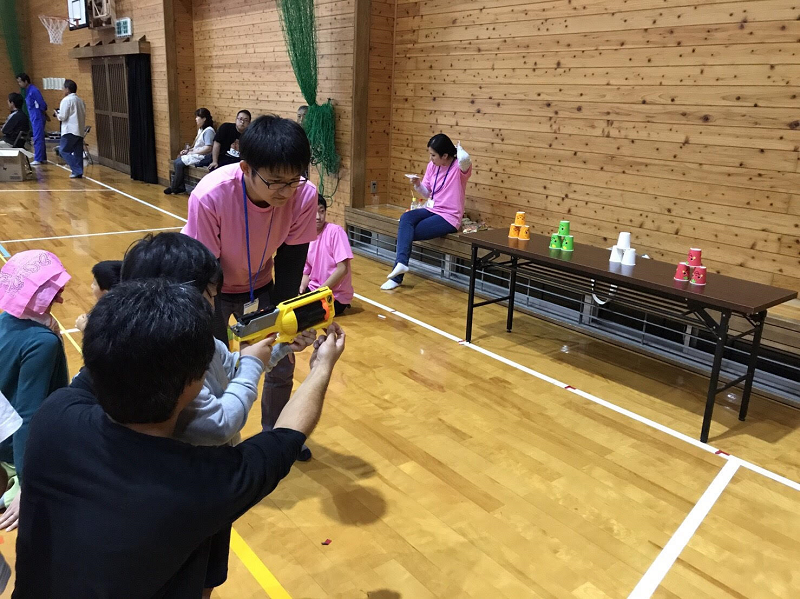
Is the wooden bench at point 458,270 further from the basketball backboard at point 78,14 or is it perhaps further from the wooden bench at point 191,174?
the basketball backboard at point 78,14

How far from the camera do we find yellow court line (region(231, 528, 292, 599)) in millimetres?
1918

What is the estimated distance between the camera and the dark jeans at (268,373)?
222cm

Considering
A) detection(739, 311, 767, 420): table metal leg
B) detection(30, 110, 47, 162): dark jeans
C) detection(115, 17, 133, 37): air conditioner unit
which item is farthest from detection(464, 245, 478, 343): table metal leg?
detection(30, 110, 47, 162): dark jeans

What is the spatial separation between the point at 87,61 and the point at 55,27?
202 centimetres

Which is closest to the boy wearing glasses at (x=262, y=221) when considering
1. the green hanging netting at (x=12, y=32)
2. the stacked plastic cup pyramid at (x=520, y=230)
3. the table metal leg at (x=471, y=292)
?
the table metal leg at (x=471, y=292)

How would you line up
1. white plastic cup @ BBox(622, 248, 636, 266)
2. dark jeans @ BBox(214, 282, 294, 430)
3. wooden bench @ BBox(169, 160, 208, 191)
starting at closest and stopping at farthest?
1. dark jeans @ BBox(214, 282, 294, 430)
2. white plastic cup @ BBox(622, 248, 636, 266)
3. wooden bench @ BBox(169, 160, 208, 191)

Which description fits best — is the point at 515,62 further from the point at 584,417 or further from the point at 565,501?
the point at 565,501

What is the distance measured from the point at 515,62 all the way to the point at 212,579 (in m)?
4.66

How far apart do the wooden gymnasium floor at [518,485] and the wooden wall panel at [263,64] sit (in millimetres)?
3296

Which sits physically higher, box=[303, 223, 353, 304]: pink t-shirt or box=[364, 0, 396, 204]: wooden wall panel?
box=[364, 0, 396, 204]: wooden wall panel

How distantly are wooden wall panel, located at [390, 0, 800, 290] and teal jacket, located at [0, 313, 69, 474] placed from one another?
12.4 ft

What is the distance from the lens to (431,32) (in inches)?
235

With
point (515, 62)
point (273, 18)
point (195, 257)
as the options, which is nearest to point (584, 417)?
point (195, 257)

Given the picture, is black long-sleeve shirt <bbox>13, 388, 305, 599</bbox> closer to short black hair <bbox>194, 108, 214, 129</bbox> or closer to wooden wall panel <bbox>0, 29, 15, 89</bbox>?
short black hair <bbox>194, 108, 214, 129</bbox>
